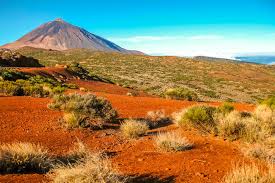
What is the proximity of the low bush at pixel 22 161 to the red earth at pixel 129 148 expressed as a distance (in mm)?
367

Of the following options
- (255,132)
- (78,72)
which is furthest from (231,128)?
(78,72)

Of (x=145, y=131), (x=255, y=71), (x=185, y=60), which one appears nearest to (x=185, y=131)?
(x=145, y=131)

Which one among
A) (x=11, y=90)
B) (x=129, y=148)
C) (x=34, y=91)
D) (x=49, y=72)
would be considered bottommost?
(x=129, y=148)

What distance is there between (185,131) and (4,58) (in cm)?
4006

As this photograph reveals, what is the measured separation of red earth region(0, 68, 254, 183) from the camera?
6.85 metres

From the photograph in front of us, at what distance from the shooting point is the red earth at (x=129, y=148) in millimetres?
6854

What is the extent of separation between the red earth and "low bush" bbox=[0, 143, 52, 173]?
0.37 meters

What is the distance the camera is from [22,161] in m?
6.71

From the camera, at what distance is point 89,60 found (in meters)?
87.5

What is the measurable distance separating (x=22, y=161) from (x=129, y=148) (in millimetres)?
3336

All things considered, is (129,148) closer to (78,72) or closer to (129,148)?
(129,148)

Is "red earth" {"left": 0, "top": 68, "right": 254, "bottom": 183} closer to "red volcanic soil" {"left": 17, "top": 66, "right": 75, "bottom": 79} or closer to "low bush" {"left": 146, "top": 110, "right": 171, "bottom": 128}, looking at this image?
"low bush" {"left": 146, "top": 110, "right": 171, "bottom": 128}

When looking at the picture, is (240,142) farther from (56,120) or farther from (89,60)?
(89,60)

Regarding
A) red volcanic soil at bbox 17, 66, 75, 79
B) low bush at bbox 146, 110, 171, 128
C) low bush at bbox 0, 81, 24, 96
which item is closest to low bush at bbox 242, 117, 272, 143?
low bush at bbox 146, 110, 171, 128
